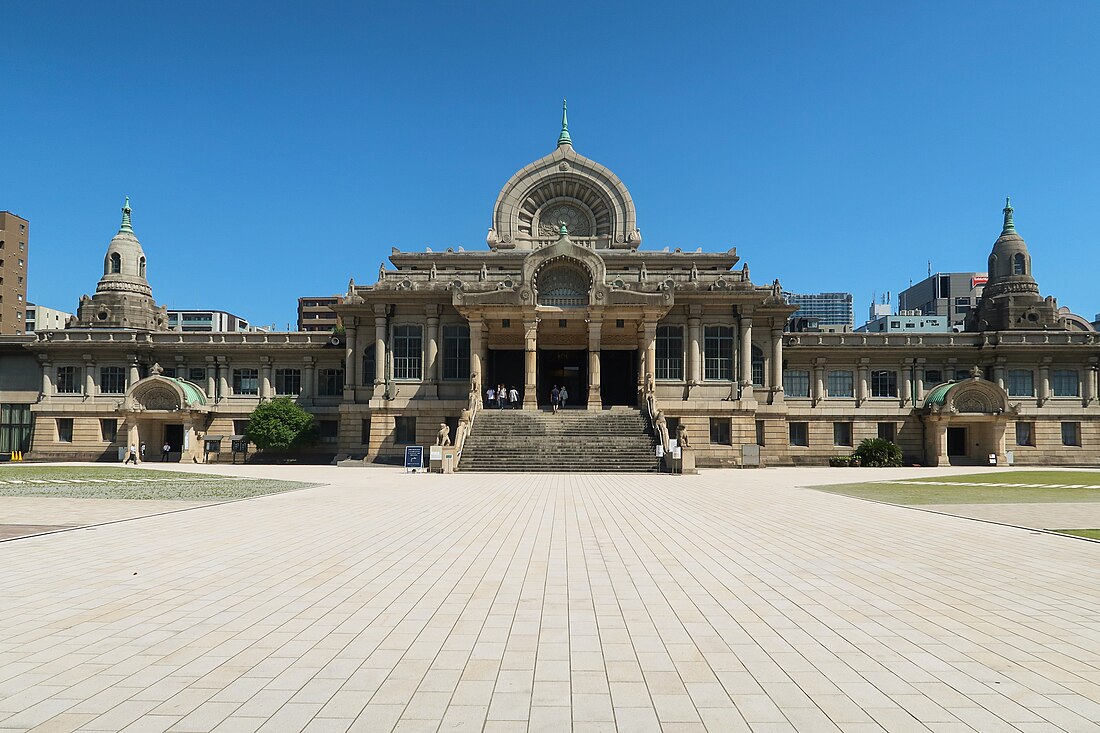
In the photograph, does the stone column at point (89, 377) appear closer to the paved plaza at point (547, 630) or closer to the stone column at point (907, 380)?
the paved plaza at point (547, 630)

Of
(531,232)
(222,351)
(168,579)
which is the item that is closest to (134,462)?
(222,351)

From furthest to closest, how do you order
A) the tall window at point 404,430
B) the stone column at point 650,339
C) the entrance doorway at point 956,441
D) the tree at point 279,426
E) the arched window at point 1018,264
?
the arched window at point 1018,264
the entrance doorway at point 956,441
the tree at point 279,426
the tall window at point 404,430
the stone column at point 650,339

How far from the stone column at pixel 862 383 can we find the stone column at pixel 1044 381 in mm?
12714

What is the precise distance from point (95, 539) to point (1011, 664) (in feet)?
49.0

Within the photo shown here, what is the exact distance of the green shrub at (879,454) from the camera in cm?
5091

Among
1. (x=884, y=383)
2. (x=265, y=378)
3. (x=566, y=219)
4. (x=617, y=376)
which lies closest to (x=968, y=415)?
(x=884, y=383)

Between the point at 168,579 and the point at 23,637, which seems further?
the point at 168,579

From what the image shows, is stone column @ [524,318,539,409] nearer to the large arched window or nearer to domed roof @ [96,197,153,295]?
the large arched window

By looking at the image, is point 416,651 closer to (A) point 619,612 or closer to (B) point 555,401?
(A) point 619,612

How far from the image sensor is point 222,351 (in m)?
56.7

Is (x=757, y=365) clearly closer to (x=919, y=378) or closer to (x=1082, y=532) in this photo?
(x=919, y=378)

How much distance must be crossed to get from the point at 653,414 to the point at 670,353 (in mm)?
8719

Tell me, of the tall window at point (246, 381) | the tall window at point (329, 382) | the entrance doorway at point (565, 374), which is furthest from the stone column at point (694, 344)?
the tall window at point (246, 381)

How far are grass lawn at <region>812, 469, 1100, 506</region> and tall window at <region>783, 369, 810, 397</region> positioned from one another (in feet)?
73.5
